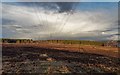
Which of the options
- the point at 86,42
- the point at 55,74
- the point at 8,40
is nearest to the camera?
the point at 55,74

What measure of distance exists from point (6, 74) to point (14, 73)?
99 centimetres

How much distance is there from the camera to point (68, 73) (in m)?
24.3

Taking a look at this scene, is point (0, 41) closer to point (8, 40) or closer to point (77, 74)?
point (8, 40)

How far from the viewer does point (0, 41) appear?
123250 mm

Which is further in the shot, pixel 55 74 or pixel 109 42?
pixel 109 42

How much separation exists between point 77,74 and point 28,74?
532 cm

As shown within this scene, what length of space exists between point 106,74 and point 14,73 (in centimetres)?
1021

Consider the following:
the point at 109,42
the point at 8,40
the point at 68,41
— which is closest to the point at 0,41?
the point at 8,40

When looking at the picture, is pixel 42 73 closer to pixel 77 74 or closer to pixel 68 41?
pixel 77 74

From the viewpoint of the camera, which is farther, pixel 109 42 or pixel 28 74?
pixel 109 42

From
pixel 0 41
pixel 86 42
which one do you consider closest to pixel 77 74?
pixel 0 41

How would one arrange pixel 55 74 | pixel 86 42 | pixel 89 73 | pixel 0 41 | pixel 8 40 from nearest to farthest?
pixel 55 74, pixel 89 73, pixel 0 41, pixel 8 40, pixel 86 42

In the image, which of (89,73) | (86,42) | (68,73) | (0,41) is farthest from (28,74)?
(86,42)

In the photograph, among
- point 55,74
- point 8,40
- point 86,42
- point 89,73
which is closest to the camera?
point 55,74
